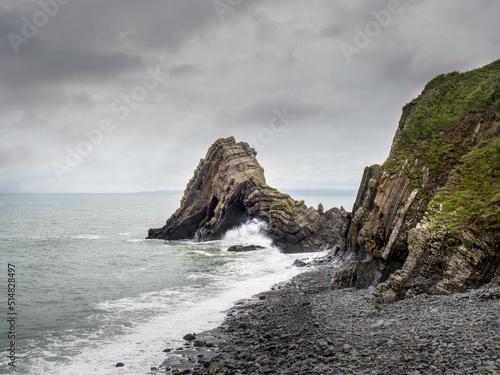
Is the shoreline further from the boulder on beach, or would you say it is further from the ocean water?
the boulder on beach

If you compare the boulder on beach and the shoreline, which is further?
the boulder on beach

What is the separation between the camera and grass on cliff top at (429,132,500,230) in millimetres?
21172

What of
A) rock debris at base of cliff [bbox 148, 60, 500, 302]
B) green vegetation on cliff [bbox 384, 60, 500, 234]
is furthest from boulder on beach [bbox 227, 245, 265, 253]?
green vegetation on cliff [bbox 384, 60, 500, 234]

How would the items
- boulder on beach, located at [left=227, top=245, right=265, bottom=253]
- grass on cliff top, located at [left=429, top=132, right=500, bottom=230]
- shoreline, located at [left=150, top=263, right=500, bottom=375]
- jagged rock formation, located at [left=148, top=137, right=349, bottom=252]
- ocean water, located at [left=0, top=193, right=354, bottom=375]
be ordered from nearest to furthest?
shoreline, located at [left=150, top=263, right=500, bottom=375], ocean water, located at [left=0, top=193, right=354, bottom=375], grass on cliff top, located at [left=429, top=132, right=500, bottom=230], boulder on beach, located at [left=227, top=245, right=265, bottom=253], jagged rock formation, located at [left=148, top=137, right=349, bottom=252]

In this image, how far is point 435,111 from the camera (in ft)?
116

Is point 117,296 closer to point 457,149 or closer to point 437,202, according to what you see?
point 437,202

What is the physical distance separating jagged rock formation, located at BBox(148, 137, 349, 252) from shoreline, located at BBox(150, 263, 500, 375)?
29855mm

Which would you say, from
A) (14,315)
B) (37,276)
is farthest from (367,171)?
(37,276)

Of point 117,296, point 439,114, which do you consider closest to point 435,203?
point 439,114

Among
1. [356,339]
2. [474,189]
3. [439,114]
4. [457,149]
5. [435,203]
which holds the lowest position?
[356,339]

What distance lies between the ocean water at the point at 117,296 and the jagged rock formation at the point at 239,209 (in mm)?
4444

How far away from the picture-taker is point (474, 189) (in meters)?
23.5

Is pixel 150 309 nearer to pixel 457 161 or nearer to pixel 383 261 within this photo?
pixel 383 261

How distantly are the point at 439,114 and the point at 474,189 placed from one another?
1383 cm
